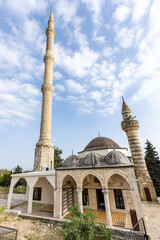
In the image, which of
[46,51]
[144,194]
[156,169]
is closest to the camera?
[144,194]

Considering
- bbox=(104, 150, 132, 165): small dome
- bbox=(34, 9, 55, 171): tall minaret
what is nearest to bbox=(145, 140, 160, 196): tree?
bbox=(104, 150, 132, 165): small dome

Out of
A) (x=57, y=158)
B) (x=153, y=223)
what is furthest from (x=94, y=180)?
(x=57, y=158)

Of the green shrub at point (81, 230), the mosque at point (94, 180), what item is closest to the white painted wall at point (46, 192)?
the mosque at point (94, 180)

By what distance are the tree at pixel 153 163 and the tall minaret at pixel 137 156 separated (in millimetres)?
3407

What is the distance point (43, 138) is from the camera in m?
16.7

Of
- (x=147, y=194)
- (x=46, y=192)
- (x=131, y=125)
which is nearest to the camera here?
(x=46, y=192)

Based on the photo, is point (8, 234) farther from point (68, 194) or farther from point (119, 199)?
point (119, 199)

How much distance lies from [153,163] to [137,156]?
583 cm

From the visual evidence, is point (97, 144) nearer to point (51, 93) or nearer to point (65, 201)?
point (65, 201)

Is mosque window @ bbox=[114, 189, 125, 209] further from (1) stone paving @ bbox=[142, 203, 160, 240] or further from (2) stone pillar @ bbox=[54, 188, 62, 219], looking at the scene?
(2) stone pillar @ bbox=[54, 188, 62, 219]

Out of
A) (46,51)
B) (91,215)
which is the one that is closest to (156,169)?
(91,215)

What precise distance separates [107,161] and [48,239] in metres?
5.79

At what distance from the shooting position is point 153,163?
1859 centimetres

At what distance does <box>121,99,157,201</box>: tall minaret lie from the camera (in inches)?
542
